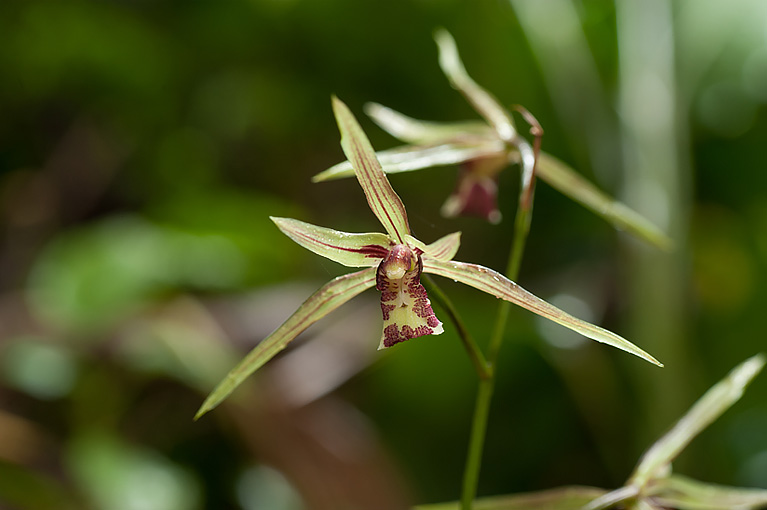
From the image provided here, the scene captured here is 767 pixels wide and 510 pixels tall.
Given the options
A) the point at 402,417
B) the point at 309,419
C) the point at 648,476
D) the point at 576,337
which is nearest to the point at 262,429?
the point at 309,419

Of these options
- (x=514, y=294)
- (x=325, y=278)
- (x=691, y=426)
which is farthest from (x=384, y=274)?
(x=325, y=278)

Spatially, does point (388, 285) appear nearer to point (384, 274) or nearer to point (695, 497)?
point (384, 274)

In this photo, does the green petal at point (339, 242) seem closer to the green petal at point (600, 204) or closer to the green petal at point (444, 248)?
the green petal at point (444, 248)

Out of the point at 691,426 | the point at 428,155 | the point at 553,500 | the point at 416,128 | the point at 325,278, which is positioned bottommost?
the point at 553,500

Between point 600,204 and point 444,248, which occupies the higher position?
point 600,204

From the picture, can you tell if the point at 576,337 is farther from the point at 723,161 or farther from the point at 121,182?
the point at 121,182

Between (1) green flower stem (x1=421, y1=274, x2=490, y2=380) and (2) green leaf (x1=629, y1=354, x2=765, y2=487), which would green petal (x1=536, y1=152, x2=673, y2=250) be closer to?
(2) green leaf (x1=629, y1=354, x2=765, y2=487)

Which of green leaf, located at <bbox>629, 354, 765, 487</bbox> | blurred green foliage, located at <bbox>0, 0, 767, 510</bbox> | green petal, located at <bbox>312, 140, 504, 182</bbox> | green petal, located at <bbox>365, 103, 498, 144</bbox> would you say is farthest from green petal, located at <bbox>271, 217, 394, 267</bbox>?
blurred green foliage, located at <bbox>0, 0, 767, 510</bbox>
